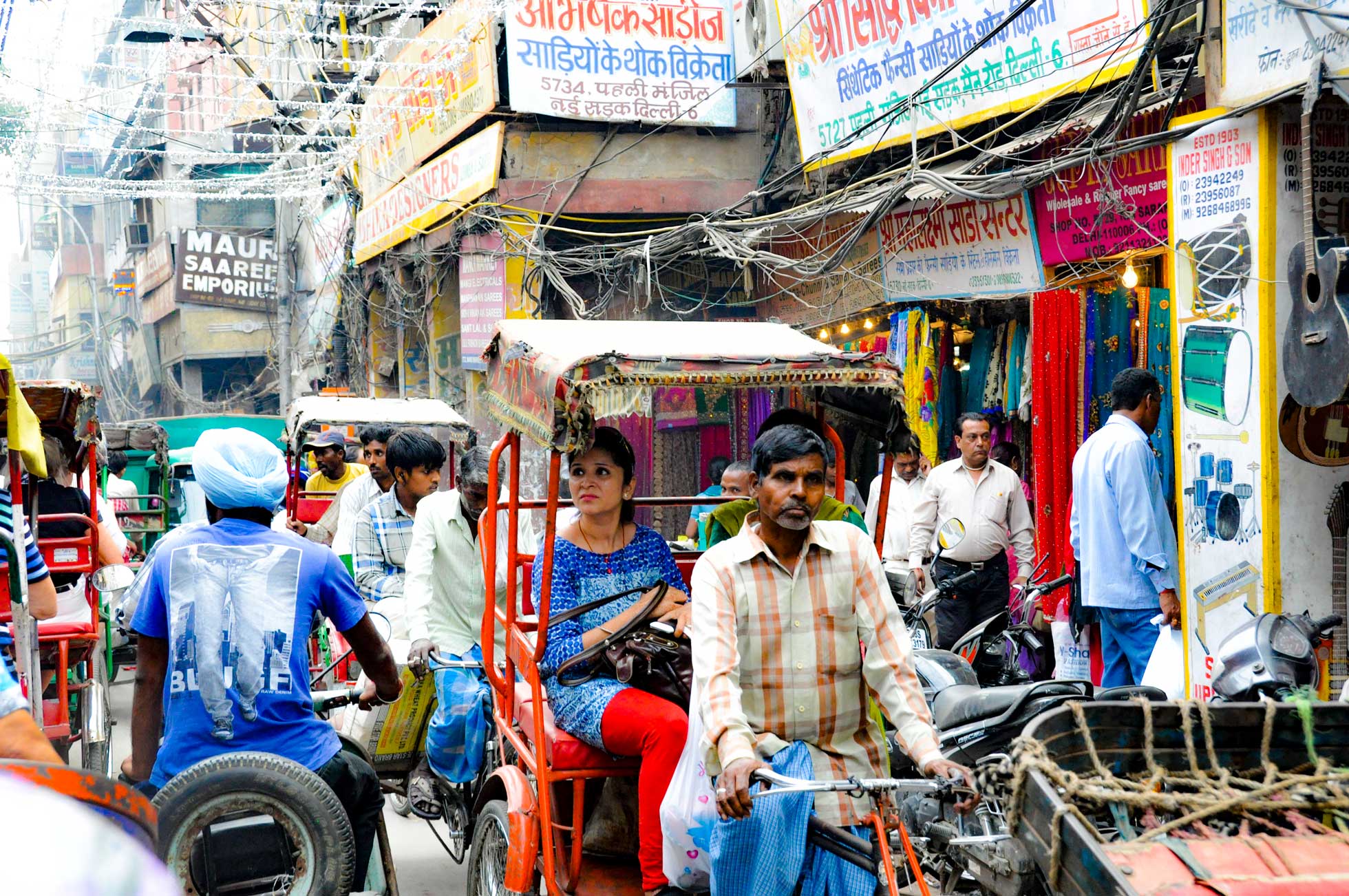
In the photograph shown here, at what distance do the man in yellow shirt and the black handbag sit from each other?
20.3 feet

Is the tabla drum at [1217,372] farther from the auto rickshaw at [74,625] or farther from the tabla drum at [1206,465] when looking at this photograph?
the auto rickshaw at [74,625]

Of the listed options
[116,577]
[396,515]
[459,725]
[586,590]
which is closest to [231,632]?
[586,590]

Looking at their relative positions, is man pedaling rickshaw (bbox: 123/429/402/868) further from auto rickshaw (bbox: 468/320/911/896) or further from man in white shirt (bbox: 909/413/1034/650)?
man in white shirt (bbox: 909/413/1034/650)

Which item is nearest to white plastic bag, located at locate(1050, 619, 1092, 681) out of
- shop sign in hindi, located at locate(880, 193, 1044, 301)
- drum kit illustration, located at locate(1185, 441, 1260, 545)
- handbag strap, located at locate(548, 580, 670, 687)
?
drum kit illustration, located at locate(1185, 441, 1260, 545)

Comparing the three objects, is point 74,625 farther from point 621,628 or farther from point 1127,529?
point 1127,529

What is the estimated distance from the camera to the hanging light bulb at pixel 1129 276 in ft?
26.2

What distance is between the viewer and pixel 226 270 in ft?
100

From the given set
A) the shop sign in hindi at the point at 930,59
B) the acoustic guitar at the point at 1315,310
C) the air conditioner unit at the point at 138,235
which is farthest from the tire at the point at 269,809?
the air conditioner unit at the point at 138,235

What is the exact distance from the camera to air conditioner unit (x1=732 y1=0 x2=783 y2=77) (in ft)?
41.5

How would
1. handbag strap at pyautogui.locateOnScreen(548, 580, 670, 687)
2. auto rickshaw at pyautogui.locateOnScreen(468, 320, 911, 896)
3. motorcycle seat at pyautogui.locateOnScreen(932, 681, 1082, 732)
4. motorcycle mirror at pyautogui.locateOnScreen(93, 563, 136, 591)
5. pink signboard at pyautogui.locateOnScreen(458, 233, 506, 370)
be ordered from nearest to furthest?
auto rickshaw at pyautogui.locateOnScreen(468, 320, 911, 896)
handbag strap at pyautogui.locateOnScreen(548, 580, 670, 687)
motorcycle seat at pyautogui.locateOnScreen(932, 681, 1082, 732)
motorcycle mirror at pyautogui.locateOnScreen(93, 563, 136, 591)
pink signboard at pyautogui.locateOnScreen(458, 233, 506, 370)

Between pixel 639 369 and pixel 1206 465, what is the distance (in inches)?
147

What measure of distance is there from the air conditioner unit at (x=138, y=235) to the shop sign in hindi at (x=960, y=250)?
33.8 meters

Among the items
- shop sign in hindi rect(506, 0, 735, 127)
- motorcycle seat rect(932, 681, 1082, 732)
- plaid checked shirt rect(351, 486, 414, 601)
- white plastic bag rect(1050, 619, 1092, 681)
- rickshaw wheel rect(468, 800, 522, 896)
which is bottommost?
rickshaw wheel rect(468, 800, 522, 896)

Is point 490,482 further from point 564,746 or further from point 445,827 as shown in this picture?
point 445,827
